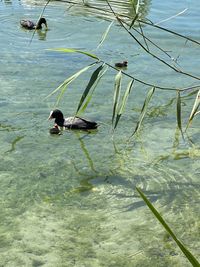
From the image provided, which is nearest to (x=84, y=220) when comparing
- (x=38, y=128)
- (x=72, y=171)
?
(x=72, y=171)

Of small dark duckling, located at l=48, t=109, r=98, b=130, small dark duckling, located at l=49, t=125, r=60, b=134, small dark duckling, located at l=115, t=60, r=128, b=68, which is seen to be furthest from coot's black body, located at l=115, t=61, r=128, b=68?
small dark duckling, located at l=49, t=125, r=60, b=134

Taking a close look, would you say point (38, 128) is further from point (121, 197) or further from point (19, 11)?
point (19, 11)

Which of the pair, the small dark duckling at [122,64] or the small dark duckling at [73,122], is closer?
the small dark duckling at [73,122]

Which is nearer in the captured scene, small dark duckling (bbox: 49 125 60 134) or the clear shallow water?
the clear shallow water

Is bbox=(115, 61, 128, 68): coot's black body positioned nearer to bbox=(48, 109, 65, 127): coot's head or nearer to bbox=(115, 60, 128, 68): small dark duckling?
bbox=(115, 60, 128, 68): small dark duckling

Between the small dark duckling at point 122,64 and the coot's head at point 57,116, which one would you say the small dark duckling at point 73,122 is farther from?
the small dark duckling at point 122,64

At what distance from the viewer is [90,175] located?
5.19 m

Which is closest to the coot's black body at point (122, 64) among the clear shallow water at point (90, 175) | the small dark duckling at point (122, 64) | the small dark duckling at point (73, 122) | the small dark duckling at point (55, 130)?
the small dark duckling at point (122, 64)

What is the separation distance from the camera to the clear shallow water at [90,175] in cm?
405

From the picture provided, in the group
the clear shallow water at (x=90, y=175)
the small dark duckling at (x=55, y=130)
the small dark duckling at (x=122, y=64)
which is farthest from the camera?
the small dark duckling at (x=122, y=64)

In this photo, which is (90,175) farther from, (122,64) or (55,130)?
(122,64)

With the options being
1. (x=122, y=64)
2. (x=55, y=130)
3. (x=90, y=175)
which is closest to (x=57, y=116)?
(x=55, y=130)

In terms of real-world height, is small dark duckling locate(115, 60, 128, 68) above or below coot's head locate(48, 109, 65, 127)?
below

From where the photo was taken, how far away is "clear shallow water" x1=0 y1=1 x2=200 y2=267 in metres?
4.05
